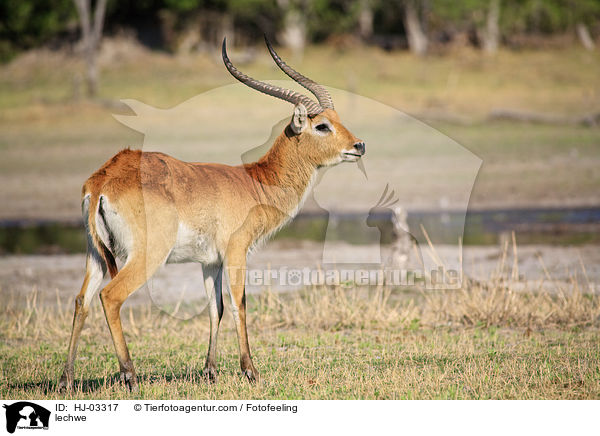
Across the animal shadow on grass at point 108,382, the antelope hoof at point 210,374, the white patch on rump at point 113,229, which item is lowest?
the animal shadow on grass at point 108,382

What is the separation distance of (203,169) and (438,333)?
10.8 ft

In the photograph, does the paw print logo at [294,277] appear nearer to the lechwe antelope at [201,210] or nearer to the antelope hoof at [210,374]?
the lechwe antelope at [201,210]

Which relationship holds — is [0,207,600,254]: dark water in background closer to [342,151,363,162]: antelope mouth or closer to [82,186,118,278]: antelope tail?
[342,151,363,162]: antelope mouth

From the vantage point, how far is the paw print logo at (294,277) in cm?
1231

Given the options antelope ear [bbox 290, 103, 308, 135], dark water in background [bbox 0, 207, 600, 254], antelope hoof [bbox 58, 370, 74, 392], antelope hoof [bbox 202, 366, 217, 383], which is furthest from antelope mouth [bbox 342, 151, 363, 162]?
dark water in background [bbox 0, 207, 600, 254]

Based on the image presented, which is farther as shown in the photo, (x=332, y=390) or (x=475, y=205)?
(x=475, y=205)

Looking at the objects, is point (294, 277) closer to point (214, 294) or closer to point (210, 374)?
point (214, 294)

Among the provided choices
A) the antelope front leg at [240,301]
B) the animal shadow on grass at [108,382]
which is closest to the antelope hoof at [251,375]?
the antelope front leg at [240,301]

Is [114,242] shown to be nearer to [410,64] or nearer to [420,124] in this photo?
[420,124]

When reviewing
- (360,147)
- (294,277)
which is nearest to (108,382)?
(360,147)

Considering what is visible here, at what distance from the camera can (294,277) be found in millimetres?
12750

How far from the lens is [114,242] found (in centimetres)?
678

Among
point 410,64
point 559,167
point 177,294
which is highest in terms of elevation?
point 410,64
